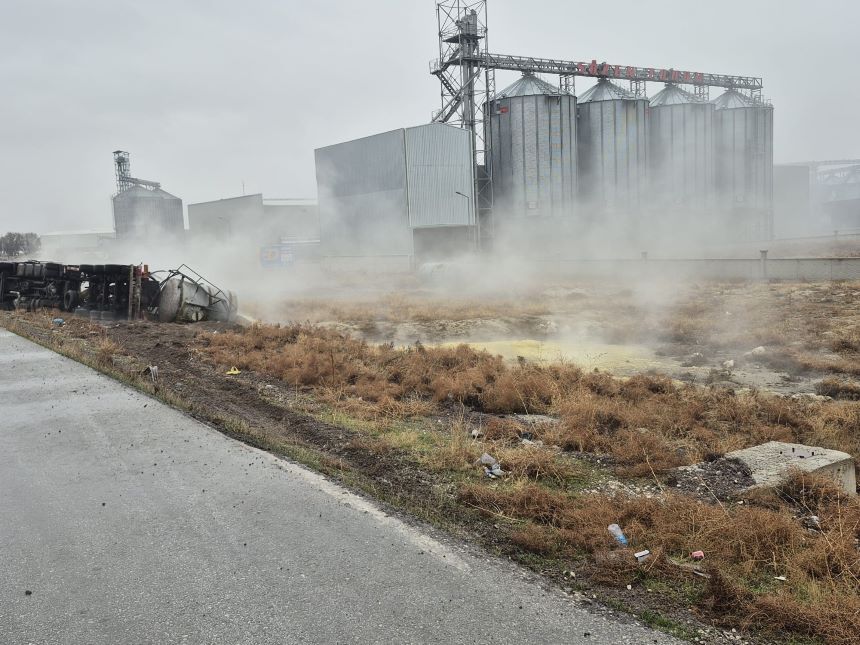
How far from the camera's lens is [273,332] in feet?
52.4

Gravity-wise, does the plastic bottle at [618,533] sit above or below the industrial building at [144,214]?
below

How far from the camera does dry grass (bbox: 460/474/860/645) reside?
3754 mm

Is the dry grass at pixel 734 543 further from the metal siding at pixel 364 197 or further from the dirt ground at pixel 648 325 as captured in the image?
the metal siding at pixel 364 197

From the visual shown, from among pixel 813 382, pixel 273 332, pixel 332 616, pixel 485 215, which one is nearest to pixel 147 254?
pixel 485 215

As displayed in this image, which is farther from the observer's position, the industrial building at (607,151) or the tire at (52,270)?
the industrial building at (607,151)

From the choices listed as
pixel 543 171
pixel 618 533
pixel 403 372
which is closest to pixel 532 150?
pixel 543 171

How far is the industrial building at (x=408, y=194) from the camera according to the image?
36938 millimetres

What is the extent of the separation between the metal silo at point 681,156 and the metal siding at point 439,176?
12.8 meters

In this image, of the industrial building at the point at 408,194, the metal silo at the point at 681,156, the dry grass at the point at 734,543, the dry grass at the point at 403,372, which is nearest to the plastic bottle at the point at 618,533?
the dry grass at the point at 734,543

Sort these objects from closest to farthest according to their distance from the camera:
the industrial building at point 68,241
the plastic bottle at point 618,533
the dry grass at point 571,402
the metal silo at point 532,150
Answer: the plastic bottle at point 618,533
the dry grass at point 571,402
the metal silo at point 532,150
the industrial building at point 68,241

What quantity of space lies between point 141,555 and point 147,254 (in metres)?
51.0

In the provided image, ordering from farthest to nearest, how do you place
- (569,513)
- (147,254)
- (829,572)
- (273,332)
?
1. (147,254)
2. (273,332)
3. (569,513)
4. (829,572)

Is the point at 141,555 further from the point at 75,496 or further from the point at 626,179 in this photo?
the point at 626,179

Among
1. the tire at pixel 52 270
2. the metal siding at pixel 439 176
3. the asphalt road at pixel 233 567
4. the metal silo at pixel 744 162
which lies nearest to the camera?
the asphalt road at pixel 233 567
